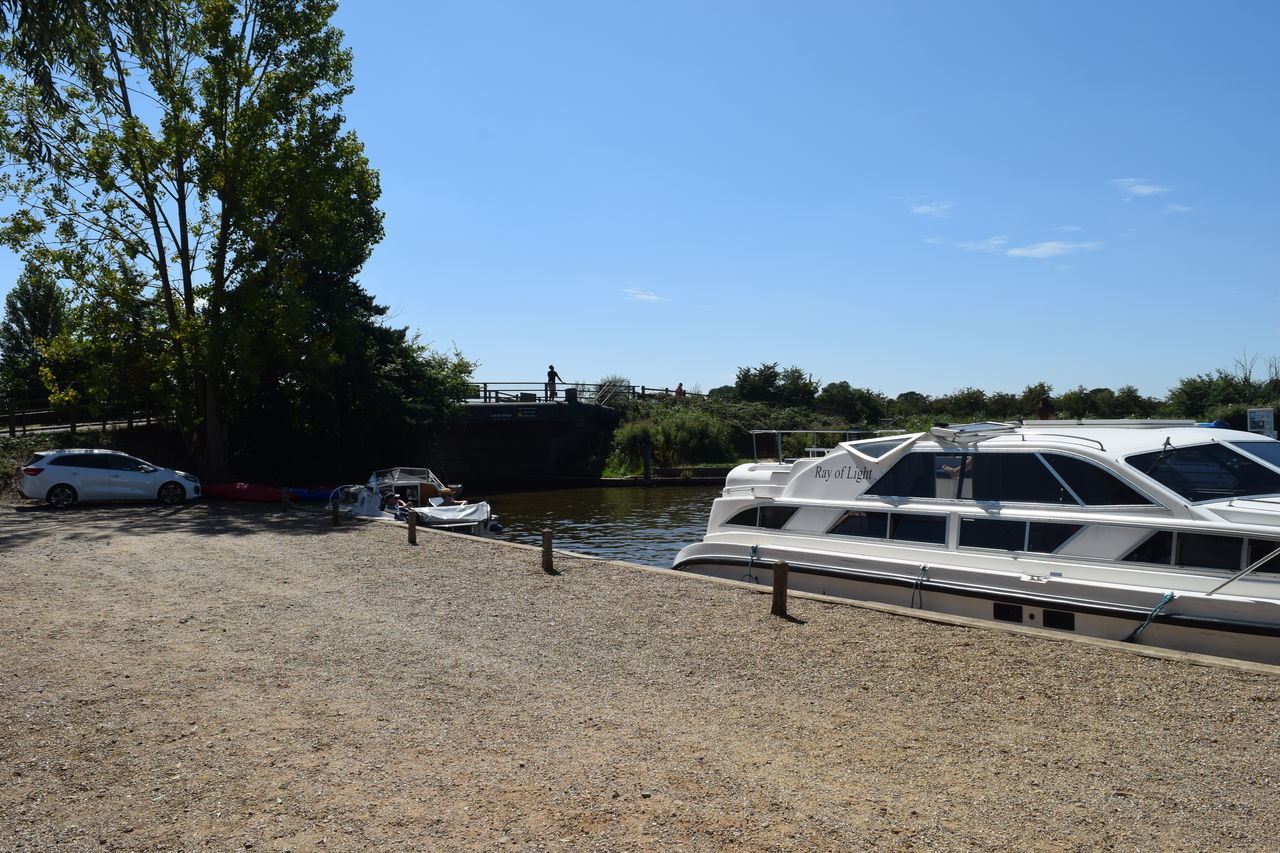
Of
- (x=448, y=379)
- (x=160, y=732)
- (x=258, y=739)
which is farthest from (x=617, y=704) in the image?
(x=448, y=379)

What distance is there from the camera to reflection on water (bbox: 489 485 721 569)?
919 inches

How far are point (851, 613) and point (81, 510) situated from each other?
70.9 feet

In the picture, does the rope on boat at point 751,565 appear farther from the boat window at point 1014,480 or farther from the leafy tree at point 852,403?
the leafy tree at point 852,403

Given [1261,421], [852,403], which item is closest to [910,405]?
[852,403]

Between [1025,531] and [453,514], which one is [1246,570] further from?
[453,514]

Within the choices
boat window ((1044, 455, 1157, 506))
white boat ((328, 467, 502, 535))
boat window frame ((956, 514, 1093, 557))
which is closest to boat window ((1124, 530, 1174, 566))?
boat window ((1044, 455, 1157, 506))

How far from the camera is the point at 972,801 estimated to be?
522cm

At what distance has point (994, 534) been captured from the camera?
36.1 ft

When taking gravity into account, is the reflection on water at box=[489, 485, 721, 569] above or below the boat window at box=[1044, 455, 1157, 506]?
below

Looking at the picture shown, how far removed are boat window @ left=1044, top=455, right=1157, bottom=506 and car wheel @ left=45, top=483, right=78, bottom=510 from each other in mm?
23982

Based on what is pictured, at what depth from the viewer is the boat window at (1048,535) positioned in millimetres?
10344

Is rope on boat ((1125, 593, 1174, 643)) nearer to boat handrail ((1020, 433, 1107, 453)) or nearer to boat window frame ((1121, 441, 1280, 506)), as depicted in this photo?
boat window frame ((1121, 441, 1280, 506))

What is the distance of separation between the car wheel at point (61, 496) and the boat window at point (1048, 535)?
2376 centimetres

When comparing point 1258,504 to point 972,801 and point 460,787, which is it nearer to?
point 972,801
